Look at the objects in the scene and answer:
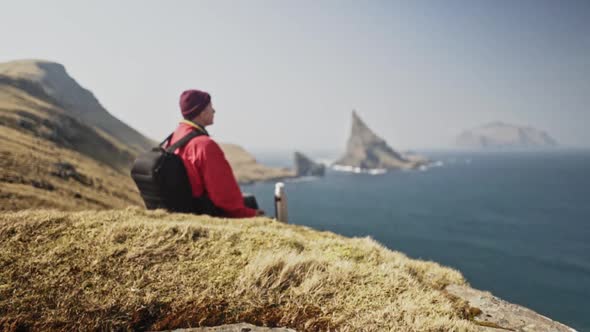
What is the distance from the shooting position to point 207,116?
7586mm

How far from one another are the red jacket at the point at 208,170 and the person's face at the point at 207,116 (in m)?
0.26

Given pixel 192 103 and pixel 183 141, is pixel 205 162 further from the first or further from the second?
pixel 192 103

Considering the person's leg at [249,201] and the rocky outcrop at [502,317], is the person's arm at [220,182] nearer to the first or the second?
the person's leg at [249,201]

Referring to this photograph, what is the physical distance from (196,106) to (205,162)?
142cm

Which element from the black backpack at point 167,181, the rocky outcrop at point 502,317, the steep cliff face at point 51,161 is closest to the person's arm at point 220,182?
the black backpack at point 167,181

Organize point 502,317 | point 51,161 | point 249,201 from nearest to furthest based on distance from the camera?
point 502,317 < point 249,201 < point 51,161

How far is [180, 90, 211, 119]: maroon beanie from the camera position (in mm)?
7414

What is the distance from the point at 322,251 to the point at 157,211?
3729 millimetres

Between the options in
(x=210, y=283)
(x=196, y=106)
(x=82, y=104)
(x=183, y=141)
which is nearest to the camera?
(x=210, y=283)

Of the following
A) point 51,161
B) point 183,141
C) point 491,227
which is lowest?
point 491,227

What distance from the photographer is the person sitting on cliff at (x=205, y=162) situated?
274 inches

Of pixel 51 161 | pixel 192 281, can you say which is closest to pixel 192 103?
pixel 192 281

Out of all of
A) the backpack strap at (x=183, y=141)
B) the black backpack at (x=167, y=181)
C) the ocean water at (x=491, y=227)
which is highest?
the backpack strap at (x=183, y=141)

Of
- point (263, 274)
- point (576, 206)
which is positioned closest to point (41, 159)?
point (263, 274)
